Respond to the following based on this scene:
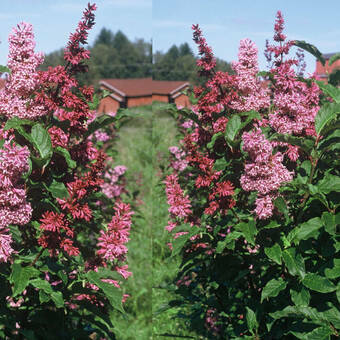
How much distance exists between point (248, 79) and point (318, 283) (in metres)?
0.97

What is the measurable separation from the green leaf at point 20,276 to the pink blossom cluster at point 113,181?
9.07 ft

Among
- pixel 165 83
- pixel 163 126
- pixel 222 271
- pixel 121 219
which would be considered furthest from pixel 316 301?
pixel 165 83

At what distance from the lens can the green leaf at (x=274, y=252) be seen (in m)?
2.24

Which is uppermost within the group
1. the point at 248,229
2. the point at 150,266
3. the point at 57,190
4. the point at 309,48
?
the point at 309,48

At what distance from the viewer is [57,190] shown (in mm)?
2271

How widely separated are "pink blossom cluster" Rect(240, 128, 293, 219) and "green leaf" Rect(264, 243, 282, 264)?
165 millimetres

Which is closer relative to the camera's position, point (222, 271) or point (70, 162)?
point (70, 162)

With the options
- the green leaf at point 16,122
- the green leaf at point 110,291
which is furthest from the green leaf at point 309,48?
the green leaf at point 110,291

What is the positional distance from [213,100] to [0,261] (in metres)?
1.20

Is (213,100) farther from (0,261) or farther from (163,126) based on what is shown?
(163,126)

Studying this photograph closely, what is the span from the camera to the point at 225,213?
252 centimetres

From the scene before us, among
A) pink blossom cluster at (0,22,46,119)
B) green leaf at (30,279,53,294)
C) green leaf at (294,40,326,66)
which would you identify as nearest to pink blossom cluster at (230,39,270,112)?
green leaf at (294,40,326,66)

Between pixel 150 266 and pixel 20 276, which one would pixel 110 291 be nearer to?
pixel 20 276

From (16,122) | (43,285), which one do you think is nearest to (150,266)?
(43,285)
